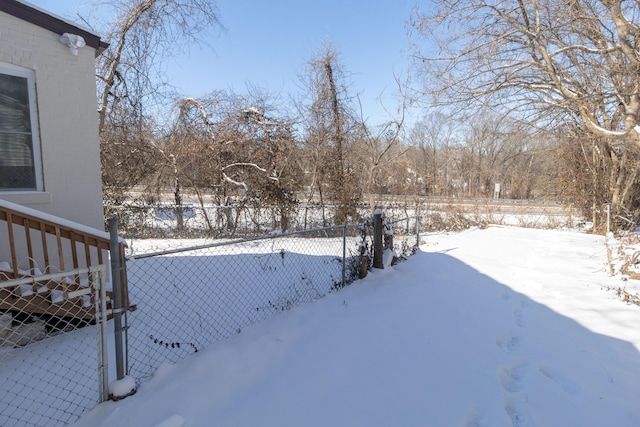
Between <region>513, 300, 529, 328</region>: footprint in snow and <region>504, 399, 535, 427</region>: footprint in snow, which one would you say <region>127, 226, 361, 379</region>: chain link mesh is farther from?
<region>504, 399, 535, 427</region>: footprint in snow

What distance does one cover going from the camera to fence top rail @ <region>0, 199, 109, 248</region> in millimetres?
3014

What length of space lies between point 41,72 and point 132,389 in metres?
3.98

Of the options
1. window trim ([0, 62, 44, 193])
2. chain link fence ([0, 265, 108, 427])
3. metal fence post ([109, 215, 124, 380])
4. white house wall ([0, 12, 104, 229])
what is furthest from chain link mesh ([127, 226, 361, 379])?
window trim ([0, 62, 44, 193])

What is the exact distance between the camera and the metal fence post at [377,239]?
5.16 m

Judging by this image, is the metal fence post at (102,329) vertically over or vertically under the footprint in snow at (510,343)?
over

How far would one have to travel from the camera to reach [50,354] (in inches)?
122

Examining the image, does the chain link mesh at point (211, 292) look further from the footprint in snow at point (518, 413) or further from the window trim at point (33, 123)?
the footprint in snow at point (518, 413)

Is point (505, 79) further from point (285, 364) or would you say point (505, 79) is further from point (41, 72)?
point (41, 72)

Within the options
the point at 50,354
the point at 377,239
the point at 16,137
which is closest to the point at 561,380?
the point at 377,239

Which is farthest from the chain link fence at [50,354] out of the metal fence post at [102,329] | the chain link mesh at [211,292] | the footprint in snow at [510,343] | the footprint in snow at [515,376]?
the footprint in snow at [510,343]

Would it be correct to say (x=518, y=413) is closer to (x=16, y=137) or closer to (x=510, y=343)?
(x=510, y=343)

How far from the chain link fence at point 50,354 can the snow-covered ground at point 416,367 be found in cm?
45

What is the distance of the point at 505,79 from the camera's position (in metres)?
7.26

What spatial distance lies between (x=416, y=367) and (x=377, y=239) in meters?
2.63
